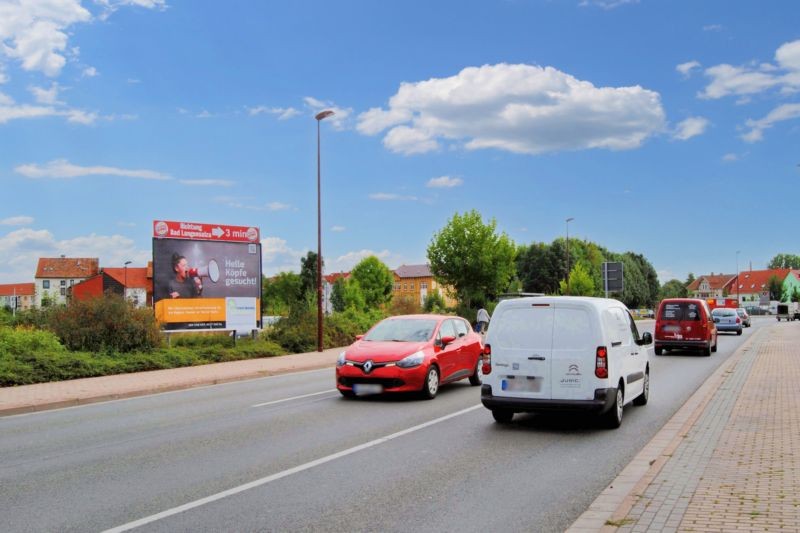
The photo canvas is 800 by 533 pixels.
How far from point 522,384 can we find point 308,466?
3.47 meters

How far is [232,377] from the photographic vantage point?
1814 cm

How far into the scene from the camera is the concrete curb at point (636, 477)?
541 cm

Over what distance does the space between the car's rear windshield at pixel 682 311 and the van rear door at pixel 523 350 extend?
16469 millimetres

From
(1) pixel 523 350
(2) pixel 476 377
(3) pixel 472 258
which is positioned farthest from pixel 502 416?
(3) pixel 472 258

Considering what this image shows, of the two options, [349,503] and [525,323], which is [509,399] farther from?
[349,503]

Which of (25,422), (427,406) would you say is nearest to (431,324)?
(427,406)

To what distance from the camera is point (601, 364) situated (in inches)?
377

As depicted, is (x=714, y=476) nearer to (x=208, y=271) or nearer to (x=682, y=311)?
(x=682, y=311)

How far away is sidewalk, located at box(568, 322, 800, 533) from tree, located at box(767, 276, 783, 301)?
522ft

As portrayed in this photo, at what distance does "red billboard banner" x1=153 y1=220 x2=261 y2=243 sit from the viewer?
2431cm

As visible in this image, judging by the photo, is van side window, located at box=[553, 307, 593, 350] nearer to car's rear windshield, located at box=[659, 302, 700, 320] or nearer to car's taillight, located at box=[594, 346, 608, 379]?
car's taillight, located at box=[594, 346, 608, 379]

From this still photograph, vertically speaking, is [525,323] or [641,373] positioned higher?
[525,323]

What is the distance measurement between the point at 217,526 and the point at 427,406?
7.08 metres

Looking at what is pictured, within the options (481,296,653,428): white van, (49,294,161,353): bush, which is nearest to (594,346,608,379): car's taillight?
(481,296,653,428): white van
